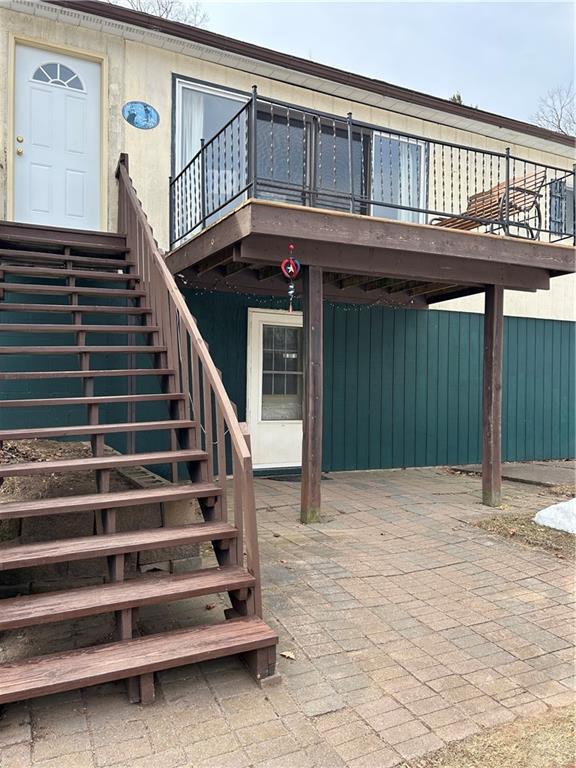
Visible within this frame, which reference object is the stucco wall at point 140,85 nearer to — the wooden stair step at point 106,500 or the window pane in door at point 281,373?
the window pane in door at point 281,373

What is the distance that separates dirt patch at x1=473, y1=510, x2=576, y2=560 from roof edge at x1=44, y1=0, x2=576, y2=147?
5373 mm

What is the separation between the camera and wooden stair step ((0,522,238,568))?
8.11 ft

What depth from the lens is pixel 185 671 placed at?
249cm

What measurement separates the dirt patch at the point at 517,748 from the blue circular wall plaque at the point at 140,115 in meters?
6.14

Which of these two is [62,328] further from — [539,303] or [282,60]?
[539,303]

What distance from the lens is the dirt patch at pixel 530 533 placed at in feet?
14.0

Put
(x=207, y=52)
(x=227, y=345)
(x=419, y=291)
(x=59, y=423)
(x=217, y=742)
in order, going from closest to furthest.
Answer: (x=217, y=742), (x=59, y=423), (x=207, y=52), (x=227, y=345), (x=419, y=291)

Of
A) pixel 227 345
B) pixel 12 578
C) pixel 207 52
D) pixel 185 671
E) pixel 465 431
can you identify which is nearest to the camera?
pixel 185 671

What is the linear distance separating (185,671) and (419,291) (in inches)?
229

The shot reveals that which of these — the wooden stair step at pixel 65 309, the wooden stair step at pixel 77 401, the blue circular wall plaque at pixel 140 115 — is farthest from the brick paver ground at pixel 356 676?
the blue circular wall plaque at pixel 140 115

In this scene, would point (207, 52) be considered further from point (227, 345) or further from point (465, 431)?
point (465, 431)

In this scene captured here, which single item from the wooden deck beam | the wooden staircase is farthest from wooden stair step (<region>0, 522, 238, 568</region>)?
the wooden deck beam

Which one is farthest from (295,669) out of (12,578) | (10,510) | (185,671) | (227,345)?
(227,345)

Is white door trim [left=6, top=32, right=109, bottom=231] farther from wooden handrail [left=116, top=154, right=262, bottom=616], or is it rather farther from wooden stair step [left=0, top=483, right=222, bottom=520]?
wooden stair step [left=0, top=483, right=222, bottom=520]
